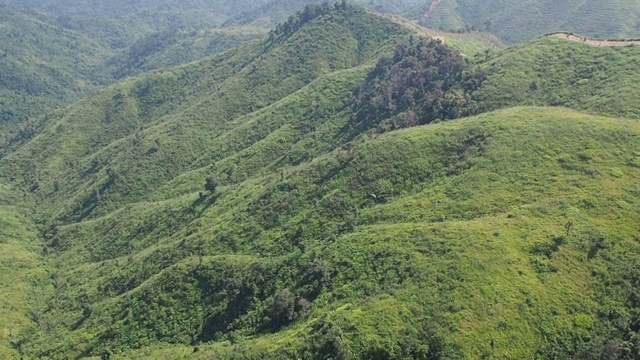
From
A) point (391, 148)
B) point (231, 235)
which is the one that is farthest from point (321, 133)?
point (231, 235)

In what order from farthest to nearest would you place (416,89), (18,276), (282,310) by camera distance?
(416,89) < (18,276) < (282,310)

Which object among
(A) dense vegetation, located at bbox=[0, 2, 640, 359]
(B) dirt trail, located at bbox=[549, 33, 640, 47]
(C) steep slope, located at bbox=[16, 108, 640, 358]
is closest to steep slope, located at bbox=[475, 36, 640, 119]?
(A) dense vegetation, located at bbox=[0, 2, 640, 359]

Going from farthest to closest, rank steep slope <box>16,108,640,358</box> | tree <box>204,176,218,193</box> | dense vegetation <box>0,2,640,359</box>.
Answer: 1. tree <box>204,176,218,193</box>
2. dense vegetation <box>0,2,640,359</box>
3. steep slope <box>16,108,640,358</box>

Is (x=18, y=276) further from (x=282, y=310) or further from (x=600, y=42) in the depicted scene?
(x=600, y=42)

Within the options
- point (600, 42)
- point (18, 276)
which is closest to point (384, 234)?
point (18, 276)

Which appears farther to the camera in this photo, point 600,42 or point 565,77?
point 600,42

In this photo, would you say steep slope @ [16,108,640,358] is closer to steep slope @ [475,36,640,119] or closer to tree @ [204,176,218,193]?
tree @ [204,176,218,193]

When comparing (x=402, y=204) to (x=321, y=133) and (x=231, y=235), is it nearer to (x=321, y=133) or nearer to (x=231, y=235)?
(x=231, y=235)
